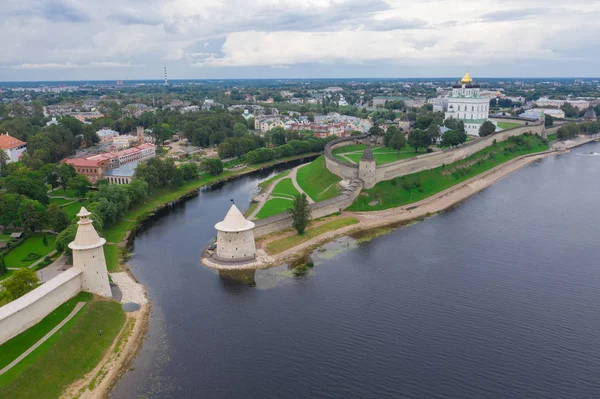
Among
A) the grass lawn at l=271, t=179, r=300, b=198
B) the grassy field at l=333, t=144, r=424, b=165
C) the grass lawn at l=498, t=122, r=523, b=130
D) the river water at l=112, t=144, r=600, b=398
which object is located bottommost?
the river water at l=112, t=144, r=600, b=398

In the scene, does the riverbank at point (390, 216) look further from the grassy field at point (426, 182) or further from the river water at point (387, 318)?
the river water at point (387, 318)

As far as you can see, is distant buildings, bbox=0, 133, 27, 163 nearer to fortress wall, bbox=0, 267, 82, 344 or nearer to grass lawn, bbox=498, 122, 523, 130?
fortress wall, bbox=0, 267, 82, 344

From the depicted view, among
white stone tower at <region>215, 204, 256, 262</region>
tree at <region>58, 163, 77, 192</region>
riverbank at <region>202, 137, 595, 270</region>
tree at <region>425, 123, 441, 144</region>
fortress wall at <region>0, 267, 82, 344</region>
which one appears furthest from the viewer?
tree at <region>425, 123, 441, 144</region>

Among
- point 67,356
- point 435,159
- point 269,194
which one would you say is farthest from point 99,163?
point 435,159

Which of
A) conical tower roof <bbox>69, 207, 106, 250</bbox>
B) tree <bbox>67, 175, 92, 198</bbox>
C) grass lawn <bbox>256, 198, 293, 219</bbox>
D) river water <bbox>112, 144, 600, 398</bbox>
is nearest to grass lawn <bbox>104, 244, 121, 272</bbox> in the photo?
river water <bbox>112, 144, 600, 398</bbox>

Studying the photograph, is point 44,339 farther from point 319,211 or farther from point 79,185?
point 79,185

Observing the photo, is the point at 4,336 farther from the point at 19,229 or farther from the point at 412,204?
the point at 412,204

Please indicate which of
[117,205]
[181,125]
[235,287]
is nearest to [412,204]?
[235,287]
